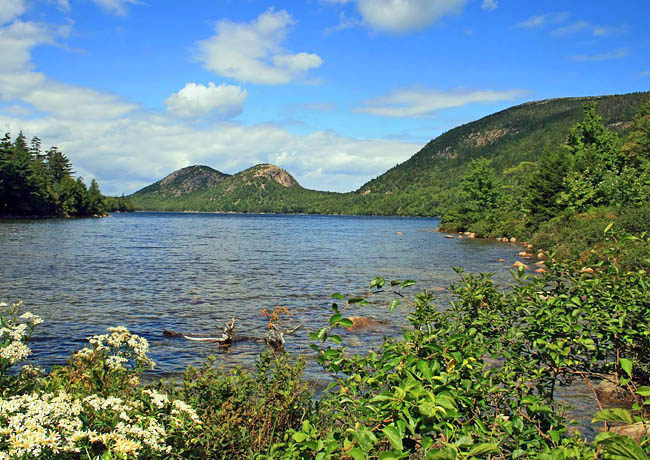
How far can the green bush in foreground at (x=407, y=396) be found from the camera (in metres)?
2.87

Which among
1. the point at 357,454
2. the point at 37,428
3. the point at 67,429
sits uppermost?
the point at 357,454

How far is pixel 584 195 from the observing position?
1783 inches

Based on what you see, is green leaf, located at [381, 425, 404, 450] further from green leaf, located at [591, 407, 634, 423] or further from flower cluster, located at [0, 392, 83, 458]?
flower cluster, located at [0, 392, 83, 458]

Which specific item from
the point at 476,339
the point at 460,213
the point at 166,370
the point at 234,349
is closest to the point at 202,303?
the point at 234,349

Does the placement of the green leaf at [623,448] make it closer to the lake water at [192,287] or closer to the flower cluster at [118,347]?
the flower cluster at [118,347]

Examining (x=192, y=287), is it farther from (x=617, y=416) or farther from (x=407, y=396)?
(x=617, y=416)

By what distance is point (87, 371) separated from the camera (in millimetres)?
6367

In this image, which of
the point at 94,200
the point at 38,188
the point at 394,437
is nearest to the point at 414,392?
the point at 394,437

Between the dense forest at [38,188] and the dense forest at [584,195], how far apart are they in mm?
98127

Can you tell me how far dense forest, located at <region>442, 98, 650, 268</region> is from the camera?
3434 centimetres

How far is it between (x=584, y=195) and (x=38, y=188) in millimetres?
113808

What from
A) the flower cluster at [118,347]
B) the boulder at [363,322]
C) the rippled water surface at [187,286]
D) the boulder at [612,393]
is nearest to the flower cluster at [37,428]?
the flower cluster at [118,347]

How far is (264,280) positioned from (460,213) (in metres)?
65.9

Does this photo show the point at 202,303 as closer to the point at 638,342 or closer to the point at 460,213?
the point at 638,342
